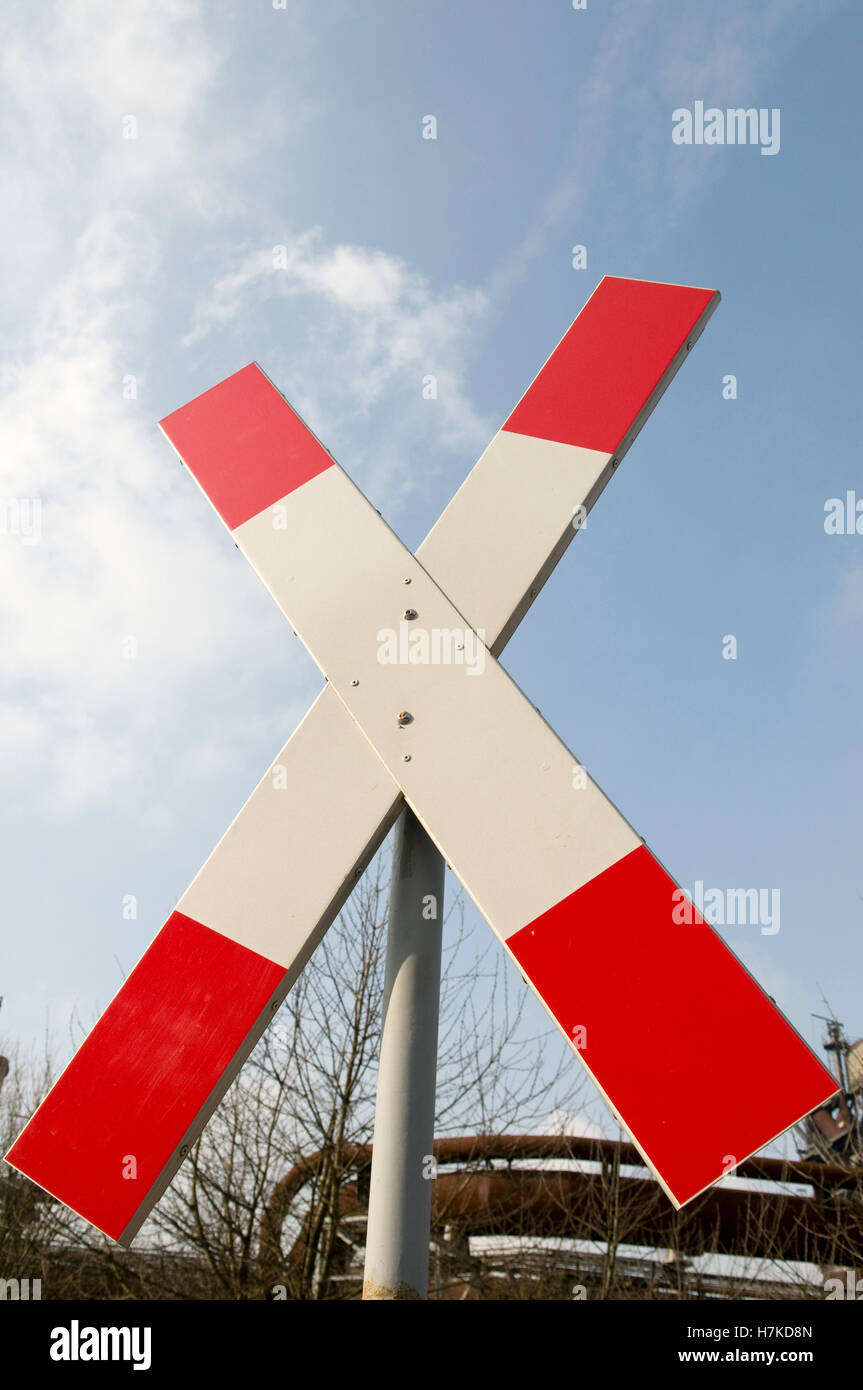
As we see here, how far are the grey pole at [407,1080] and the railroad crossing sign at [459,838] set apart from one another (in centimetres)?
13

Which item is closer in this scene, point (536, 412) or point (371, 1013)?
point (536, 412)

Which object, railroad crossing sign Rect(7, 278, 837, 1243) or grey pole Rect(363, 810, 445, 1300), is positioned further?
grey pole Rect(363, 810, 445, 1300)

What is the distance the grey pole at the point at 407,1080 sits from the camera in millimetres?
1467

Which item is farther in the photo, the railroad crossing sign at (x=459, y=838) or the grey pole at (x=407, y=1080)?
the grey pole at (x=407, y=1080)

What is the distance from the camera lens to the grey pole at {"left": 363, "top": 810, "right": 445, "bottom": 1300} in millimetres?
1467

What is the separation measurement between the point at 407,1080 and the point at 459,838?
1.31 ft

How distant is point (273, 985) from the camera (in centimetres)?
153

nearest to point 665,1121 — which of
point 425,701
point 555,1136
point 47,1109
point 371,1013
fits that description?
point 425,701

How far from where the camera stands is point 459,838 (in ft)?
5.05

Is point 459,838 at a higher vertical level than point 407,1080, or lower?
higher

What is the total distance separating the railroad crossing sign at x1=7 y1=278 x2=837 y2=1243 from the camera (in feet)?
4.38

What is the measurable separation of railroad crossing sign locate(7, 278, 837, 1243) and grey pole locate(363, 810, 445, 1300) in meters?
0.13

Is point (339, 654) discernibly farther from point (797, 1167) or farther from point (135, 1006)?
point (797, 1167)
